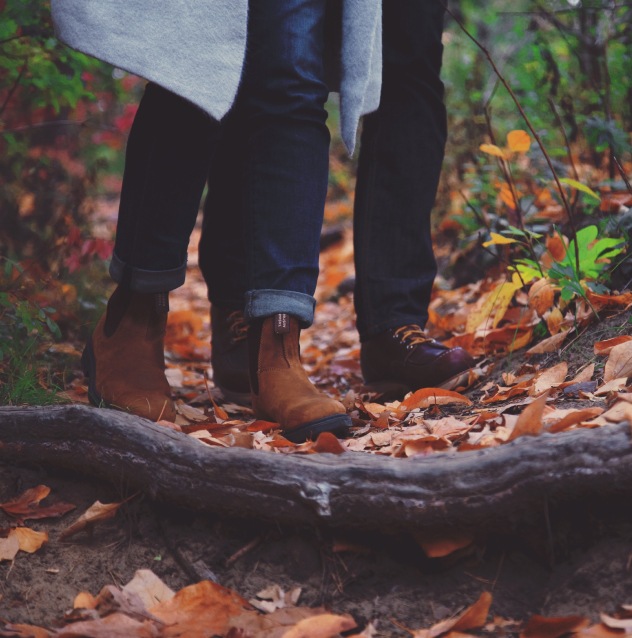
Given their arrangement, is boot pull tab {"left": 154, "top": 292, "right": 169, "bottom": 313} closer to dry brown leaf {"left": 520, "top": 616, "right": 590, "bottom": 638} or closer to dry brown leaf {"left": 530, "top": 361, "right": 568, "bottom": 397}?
dry brown leaf {"left": 530, "top": 361, "right": 568, "bottom": 397}

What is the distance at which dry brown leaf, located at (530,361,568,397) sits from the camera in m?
1.74

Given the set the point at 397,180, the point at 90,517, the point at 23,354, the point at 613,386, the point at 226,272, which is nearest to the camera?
the point at 90,517

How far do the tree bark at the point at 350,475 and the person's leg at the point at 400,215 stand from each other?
0.87 m

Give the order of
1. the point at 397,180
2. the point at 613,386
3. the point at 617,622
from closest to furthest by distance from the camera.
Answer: the point at 617,622 → the point at 613,386 → the point at 397,180

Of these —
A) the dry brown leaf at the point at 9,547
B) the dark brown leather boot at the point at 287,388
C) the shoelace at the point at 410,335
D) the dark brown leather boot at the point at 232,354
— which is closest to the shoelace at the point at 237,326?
the dark brown leather boot at the point at 232,354

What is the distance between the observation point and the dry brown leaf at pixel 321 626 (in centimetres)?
106

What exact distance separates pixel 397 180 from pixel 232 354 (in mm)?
733

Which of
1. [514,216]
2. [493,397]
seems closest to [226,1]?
[493,397]

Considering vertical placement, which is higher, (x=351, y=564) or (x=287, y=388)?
(x=287, y=388)

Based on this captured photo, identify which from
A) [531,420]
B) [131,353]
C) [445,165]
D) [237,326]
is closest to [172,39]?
[131,353]

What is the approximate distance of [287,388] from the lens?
1643 mm

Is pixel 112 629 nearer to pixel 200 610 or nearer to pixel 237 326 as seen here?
pixel 200 610

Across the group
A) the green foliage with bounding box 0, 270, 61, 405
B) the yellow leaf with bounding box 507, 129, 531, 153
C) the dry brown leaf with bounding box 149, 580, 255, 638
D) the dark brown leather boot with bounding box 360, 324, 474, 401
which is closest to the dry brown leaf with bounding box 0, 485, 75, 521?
the dry brown leaf with bounding box 149, 580, 255, 638

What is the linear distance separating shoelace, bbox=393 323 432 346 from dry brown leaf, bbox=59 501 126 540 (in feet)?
3.41
